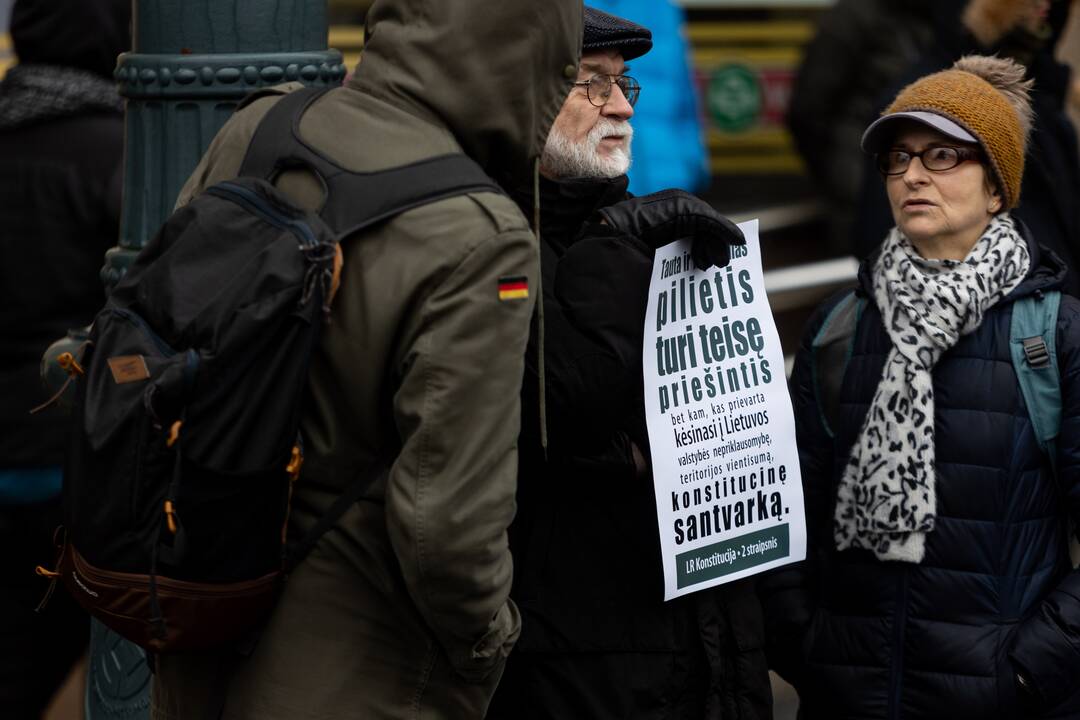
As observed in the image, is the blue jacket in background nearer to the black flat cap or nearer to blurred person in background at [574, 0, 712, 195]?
blurred person in background at [574, 0, 712, 195]

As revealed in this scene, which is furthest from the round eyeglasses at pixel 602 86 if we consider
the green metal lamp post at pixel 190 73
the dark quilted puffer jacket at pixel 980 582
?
the dark quilted puffer jacket at pixel 980 582

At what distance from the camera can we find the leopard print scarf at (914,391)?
3291 millimetres

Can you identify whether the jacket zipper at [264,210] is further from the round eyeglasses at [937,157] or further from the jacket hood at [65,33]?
the jacket hood at [65,33]

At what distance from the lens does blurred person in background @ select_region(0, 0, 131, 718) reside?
162 inches

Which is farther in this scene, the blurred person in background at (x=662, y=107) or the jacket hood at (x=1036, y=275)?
the blurred person in background at (x=662, y=107)

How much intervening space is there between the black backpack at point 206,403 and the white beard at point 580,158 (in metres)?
0.70

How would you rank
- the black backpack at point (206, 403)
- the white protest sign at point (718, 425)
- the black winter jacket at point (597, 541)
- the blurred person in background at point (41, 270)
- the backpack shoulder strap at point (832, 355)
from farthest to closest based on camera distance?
the blurred person in background at point (41, 270) < the backpack shoulder strap at point (832, 355) < the white protest sign at point (718, 425) < the black winter jacket at point (597, 541) < the black backpack at point (206, 403)

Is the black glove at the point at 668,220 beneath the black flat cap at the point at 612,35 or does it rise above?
beneath

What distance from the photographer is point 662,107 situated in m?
5.65

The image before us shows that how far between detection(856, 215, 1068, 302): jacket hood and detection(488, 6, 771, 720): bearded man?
1.56 ft

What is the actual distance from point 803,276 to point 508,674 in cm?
496

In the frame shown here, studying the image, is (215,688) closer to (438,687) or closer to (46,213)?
(438,687)

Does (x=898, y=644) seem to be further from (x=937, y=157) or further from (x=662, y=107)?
(x=662, y=107)

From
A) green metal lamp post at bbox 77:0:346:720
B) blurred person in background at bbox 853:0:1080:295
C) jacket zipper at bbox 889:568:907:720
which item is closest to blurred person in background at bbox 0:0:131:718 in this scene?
green metal lamp post at bbox 77:0:346:720
